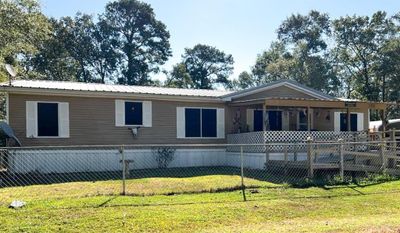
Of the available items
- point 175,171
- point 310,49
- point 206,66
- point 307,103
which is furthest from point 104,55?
point 307,103

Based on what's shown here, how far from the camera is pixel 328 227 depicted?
25.8ft

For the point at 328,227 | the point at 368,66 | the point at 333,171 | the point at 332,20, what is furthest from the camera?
the point at 332,20

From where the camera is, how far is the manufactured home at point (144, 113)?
16.4 m

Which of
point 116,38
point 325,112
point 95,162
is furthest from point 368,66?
point 95,162

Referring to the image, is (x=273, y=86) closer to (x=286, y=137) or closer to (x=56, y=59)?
(x=286, y=137)

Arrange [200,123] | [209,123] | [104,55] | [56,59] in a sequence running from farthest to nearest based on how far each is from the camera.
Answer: [104,55] < [56,59] < [209,123] < [200,123]

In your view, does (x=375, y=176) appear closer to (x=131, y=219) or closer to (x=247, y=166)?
(x=247, y=166)

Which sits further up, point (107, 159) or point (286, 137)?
point (286, 137)

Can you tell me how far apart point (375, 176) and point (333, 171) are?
1.53 m

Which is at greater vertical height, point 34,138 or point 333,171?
point 34,138

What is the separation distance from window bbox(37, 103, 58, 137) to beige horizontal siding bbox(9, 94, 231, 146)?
23 centimetres

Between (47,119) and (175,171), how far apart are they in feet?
17.7

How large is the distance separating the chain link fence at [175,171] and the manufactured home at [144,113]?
67cm

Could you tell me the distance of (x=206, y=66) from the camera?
56188mm
